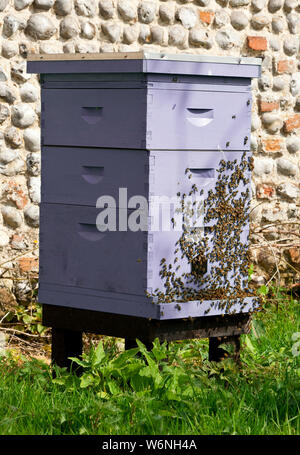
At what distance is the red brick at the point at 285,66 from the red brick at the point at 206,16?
26.0 inches

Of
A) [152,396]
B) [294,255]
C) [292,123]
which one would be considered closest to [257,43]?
[292,123]

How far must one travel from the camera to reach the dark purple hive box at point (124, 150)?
3824 millimetres

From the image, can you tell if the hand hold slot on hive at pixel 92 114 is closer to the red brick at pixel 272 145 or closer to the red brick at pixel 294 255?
the red brick at pixel 272 145

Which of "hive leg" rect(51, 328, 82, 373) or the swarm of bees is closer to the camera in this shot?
the swarm of bees

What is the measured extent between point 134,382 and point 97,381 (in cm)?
16

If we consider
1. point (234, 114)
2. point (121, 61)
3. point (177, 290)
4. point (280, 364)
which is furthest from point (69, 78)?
point (280, 364)

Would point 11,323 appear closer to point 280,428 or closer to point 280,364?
point 280,364

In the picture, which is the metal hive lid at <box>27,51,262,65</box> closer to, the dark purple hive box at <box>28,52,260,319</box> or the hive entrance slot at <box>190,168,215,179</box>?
the dark purple hive box at <box>28,52,260,319</box>

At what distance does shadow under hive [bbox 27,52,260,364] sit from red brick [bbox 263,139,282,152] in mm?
2266

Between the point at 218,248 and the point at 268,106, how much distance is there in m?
2.57

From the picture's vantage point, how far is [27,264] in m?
5.46

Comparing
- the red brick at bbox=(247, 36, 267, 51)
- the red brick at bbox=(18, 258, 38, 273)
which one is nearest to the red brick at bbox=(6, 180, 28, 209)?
the red brick at bbox=(18, 258, 38, 273)

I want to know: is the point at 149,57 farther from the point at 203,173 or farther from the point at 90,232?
the point at 90,232

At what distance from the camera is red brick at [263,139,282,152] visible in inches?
252
